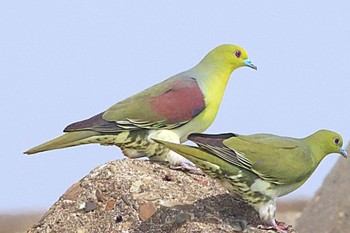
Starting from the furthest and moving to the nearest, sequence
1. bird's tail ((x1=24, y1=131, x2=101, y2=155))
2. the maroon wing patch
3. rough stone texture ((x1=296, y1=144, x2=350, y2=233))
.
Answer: rough stone texture ((x1=296, y1=144, x2=350, y2=233)) < the maroon wing patch < bird's tail ((x1=24, y1=131, x2=101, y2=155))

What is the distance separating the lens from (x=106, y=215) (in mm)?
5195

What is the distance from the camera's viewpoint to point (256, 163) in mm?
4684

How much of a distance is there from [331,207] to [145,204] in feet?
21.6

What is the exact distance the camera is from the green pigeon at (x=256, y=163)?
461cm

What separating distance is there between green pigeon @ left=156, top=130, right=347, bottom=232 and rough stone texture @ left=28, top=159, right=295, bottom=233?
0.98ft

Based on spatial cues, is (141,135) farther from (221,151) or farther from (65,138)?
(221,151)

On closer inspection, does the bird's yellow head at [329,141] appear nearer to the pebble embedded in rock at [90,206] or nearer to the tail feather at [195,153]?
the tail feather at [195,153]

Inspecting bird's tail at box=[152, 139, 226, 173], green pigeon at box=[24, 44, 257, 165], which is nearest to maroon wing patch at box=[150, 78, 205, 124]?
green pigeon at box=[24, 44, 257, 165]

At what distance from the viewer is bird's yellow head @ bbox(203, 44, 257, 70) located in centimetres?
551

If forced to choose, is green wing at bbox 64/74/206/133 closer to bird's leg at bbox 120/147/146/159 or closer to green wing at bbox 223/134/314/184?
bird's leg at bbox 120/147/146/159

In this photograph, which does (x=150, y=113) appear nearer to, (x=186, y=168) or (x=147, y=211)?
(x=186, y=168)

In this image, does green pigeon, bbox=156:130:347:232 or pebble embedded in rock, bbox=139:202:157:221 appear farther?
pebble embedded in rock, bbox=139:202:157:221

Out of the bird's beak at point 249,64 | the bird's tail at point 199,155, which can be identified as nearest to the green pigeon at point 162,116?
the bird's beak at point 249,64

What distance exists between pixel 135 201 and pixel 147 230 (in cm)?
23
